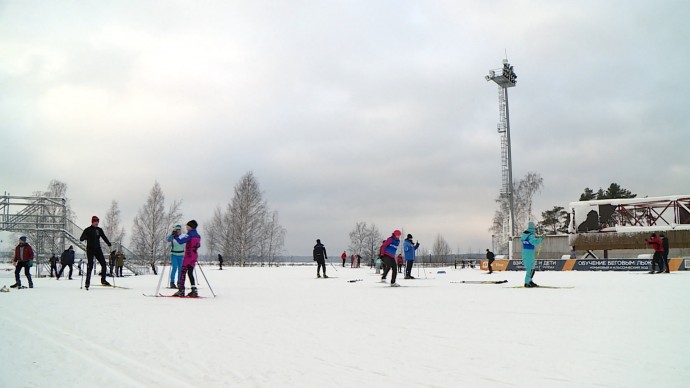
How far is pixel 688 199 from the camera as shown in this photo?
4262cm

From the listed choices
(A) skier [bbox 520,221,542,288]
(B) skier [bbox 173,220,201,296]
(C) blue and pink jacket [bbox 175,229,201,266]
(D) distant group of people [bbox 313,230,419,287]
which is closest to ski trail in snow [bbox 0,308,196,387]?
(B) skier [bbox 173,220,201,296]

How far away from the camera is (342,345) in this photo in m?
5.65

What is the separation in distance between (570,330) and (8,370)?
6.46 metres

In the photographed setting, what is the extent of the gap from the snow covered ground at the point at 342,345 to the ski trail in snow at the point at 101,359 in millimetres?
12

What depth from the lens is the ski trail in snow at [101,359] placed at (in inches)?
163

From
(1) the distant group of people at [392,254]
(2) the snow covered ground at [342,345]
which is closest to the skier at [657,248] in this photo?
(1) the distant group of people at [392,254]

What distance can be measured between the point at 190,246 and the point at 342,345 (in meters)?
6.93

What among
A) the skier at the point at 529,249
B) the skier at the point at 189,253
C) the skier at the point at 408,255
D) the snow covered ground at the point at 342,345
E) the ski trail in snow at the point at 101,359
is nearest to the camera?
the ski trail in snow at the point at 101,359

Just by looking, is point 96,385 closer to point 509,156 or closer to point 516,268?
point 516,268

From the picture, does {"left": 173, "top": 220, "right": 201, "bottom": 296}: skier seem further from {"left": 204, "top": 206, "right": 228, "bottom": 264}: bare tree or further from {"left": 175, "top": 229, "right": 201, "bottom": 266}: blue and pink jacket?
{"left": 204, "top": 206, "right": 228, "bottom": 264}: bare tree

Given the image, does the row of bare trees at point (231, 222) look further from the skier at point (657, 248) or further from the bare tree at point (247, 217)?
the skier at point (657, 248)

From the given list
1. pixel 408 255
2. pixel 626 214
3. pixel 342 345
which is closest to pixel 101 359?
pixel 342 345

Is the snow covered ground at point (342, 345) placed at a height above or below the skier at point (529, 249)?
below

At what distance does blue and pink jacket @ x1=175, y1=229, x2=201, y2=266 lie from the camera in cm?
1145
